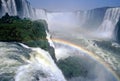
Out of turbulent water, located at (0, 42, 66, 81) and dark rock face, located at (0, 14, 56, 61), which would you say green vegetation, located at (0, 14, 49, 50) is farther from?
turbulent water, located at (0, 42, 66, 81)

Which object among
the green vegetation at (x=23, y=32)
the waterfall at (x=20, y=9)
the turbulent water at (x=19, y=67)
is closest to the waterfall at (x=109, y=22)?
the waterfall at (x=20, y=9)

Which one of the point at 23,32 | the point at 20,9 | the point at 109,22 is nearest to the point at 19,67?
the point at 23,32

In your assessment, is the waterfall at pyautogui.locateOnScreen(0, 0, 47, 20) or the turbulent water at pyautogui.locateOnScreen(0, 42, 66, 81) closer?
the turbulent water at pyautogui.locateOnScreen(0, 42, 66, 81)

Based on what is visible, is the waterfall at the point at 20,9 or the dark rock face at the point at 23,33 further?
the waterfall at the point at 20,9

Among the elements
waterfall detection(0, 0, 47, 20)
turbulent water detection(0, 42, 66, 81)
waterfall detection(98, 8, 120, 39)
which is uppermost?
turbulent water detection(0, 42, 66, 81)

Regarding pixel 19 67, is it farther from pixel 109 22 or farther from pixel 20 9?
pixel 109 22

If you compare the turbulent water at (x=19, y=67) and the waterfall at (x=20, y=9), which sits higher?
the turbulent water at (x=19, y=67)

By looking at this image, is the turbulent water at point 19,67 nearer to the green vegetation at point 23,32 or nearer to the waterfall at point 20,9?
the green vegetation at point 23,32

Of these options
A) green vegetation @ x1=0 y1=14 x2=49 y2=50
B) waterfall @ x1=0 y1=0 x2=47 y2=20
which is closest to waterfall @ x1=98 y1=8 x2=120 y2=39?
waterfall @ x1=0 y1=0 x2=47 y2=20

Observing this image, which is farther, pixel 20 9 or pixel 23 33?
pixel 20 9

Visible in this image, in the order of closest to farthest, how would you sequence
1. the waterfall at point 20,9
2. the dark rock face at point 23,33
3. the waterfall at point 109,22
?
the dark rock face at point 23,33
the waterfall at point 20,9
the waterfall at point 109,22
